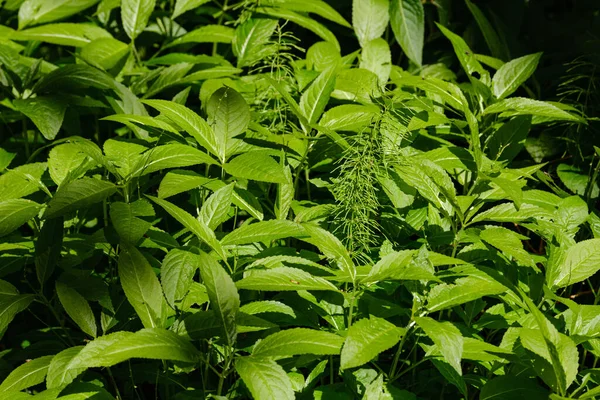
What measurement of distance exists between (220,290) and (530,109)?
3.64 ft

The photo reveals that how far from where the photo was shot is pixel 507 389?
1.50m

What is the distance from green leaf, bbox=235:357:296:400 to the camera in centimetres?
128

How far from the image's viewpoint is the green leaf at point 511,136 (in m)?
2.08

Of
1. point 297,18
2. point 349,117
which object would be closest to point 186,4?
point 297,18

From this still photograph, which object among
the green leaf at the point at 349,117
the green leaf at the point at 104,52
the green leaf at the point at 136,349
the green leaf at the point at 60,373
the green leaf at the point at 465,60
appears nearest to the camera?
the green leaf at the point at 136,349

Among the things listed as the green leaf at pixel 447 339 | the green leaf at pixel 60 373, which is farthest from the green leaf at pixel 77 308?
the green leaf at pixel 447 339

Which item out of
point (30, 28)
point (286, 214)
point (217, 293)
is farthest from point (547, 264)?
point (30, 28)

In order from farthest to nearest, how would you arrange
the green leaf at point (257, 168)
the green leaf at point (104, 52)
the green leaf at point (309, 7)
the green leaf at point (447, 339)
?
1. the green leaf at point (309, 7)
2. the green leaf at point (104, 52)
3. the green leaf at point (257, 168)
4. the green leaf at point (447, 339)

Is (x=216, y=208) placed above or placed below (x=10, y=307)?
above

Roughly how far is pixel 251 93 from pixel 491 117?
0.81 metres

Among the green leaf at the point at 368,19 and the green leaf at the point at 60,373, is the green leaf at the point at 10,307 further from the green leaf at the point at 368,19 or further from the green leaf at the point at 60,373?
the green leaf at the point at 368,19

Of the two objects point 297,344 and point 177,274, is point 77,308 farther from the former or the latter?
point 297,344

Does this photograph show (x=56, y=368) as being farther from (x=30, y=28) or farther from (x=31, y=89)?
(x=30, y=28)

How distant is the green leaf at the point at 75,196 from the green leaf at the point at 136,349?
1.12ft
